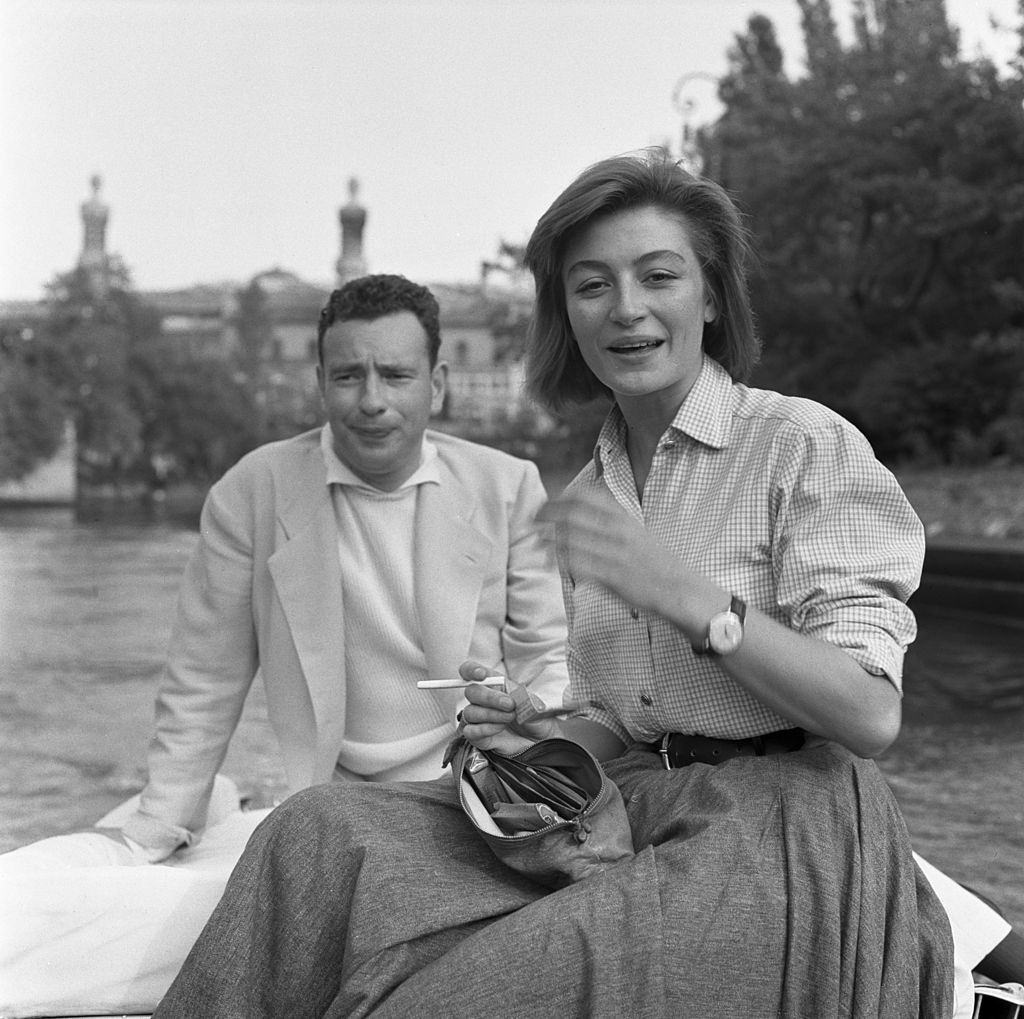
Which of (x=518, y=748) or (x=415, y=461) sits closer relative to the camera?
(x=518, y=748)

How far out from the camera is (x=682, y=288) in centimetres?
227

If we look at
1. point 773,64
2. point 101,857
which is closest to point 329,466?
point 101,857

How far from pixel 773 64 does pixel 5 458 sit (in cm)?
2002

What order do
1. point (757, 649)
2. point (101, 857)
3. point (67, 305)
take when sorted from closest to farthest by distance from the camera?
1. point (757, 649)
2. point (101, 857)
3. point (67, 305)

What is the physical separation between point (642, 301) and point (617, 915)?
3.01 ft

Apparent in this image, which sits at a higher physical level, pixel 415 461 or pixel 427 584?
pixel 415 461

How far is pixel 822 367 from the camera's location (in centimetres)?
1933

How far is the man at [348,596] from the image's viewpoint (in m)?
3.19

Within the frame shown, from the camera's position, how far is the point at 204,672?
328 centimetres

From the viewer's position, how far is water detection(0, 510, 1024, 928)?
218 inches

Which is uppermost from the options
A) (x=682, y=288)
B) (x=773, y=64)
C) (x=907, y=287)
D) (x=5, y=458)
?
(x=773, y=64)

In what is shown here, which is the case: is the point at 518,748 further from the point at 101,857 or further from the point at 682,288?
the point at 101,857

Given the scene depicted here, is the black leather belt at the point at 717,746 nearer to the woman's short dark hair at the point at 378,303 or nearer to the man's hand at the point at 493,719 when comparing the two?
the man's hand at the point at 493,719

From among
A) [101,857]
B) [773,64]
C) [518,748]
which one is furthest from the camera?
[773,64]
